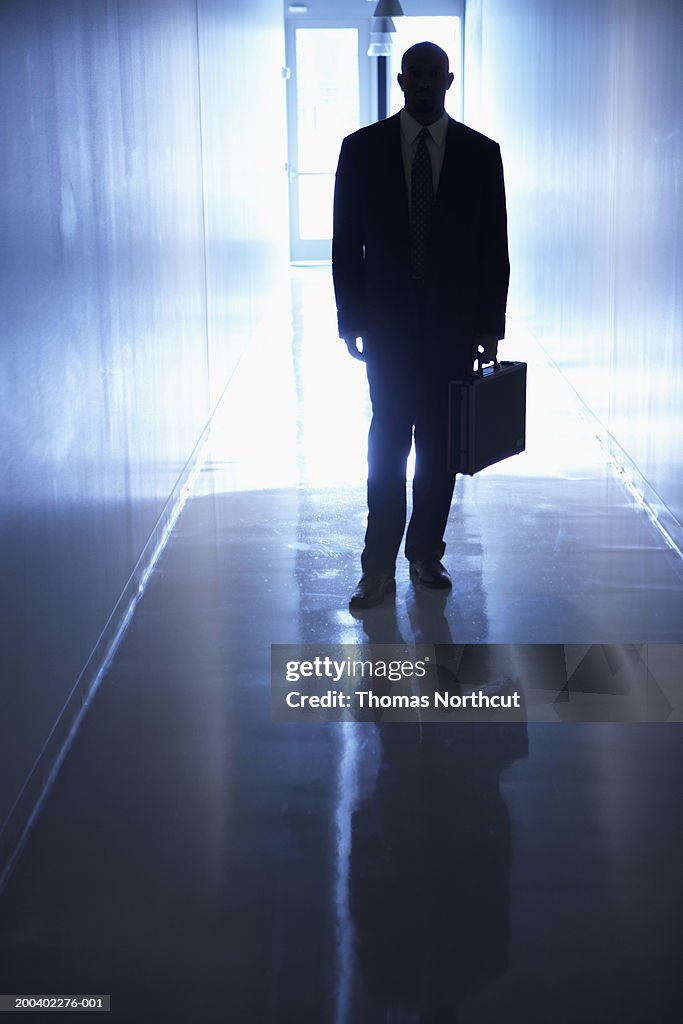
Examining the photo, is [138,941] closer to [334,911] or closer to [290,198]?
[334,911]

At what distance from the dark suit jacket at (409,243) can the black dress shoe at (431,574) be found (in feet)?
2.27

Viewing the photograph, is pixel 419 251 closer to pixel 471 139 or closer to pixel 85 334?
pixel 471 139

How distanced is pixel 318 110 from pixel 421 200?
1241 centimetres

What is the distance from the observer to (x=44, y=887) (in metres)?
2.34

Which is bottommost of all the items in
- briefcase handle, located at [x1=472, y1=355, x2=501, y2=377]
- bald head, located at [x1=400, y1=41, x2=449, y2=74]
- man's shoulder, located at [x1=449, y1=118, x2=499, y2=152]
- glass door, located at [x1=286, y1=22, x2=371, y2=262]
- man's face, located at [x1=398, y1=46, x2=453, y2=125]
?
briefcase handle, located at [x1=472, y1=355, x2=501, y2=377]

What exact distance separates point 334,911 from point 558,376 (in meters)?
6.08

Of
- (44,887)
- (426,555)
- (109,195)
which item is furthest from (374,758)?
(109,195)

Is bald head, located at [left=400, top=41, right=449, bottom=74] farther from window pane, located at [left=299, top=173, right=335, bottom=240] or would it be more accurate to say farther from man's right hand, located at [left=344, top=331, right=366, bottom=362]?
window pane, located at [left=299, top=173, right=335, bottom=240]

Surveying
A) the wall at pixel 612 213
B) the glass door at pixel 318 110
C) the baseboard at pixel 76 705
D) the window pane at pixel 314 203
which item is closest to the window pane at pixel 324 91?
the glass door at pixel 318 110

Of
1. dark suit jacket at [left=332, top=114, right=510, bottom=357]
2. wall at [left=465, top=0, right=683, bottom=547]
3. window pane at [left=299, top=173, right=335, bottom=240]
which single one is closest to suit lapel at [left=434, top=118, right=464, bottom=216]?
dark suit jacket at [left=332, top=114, right=510, bottom=357]

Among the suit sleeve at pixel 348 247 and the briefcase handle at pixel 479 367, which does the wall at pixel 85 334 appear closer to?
the suit sleeve at pixel 348 247

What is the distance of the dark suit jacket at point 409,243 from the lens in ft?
11.7

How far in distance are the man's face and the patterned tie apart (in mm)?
52

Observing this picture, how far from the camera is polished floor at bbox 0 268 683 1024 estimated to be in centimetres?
205
